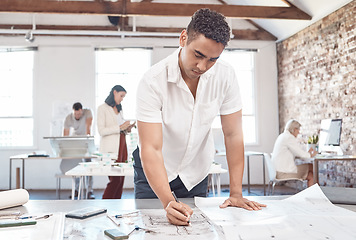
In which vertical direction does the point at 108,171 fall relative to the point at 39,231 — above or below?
below

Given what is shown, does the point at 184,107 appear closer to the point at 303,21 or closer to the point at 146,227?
→ the point at 146,227

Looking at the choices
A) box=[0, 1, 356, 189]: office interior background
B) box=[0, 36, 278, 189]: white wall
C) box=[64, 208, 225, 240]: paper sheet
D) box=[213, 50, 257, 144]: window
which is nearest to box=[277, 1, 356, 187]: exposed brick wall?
box=[0, 1, 356, 189]: office interior background

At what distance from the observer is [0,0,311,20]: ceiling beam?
5430 millimetres

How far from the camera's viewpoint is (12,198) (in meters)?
1.16

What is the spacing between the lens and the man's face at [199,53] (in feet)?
3.55

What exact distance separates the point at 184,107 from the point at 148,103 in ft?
0.47

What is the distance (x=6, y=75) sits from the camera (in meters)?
6.94

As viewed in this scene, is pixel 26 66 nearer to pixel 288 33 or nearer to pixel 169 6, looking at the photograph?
pixel 169 6

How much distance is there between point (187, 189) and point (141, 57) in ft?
19.2

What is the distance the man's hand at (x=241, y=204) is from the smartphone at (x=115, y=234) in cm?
41

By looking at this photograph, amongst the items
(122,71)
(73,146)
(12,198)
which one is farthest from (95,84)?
(12,198)

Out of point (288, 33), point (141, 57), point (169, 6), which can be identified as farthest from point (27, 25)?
point (288, 33)

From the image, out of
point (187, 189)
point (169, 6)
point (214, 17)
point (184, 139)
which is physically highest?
point (169, 6)

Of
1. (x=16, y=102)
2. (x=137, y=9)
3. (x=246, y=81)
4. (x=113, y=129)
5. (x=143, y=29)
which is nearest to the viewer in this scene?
(x=113, y=129)
